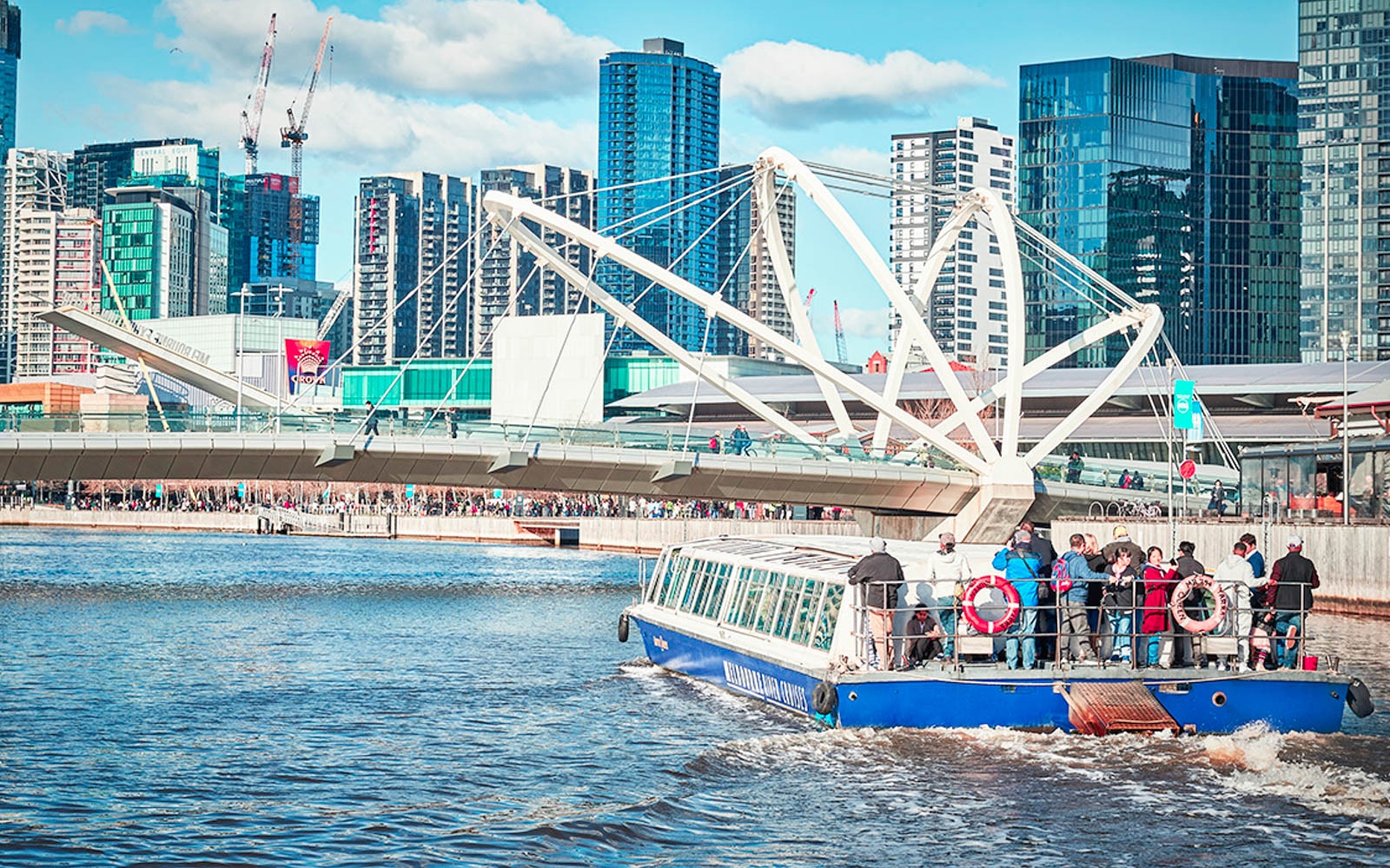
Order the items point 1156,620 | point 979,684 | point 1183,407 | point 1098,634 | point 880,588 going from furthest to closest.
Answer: point 1183,407 < point 1156,620 < point 880,588 < point 1098,634 < point 979,684

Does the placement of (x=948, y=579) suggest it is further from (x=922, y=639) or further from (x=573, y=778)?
(x=573, y=778)

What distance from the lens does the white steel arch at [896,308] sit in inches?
2985

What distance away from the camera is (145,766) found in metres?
26.8

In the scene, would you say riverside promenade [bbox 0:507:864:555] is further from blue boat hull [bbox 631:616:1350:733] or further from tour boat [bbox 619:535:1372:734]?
blue boat hull [bbox 631:616:1350:733]

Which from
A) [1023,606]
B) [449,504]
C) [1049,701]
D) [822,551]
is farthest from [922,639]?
[449,504]

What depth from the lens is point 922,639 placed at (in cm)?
2833

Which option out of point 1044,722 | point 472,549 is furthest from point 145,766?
point 472,549

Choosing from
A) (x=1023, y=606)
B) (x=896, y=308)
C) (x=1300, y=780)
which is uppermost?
(x=896, y=308)

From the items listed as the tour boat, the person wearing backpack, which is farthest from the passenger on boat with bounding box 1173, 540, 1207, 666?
the person wearing backpack

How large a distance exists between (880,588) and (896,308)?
49.7 m

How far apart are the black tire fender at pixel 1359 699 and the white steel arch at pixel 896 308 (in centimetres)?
4523

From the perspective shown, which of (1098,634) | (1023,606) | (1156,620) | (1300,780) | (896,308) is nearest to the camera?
(1300,780)

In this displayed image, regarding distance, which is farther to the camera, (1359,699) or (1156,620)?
(1156,620)

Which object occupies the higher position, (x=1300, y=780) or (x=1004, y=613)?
(x=1004, y=613)
